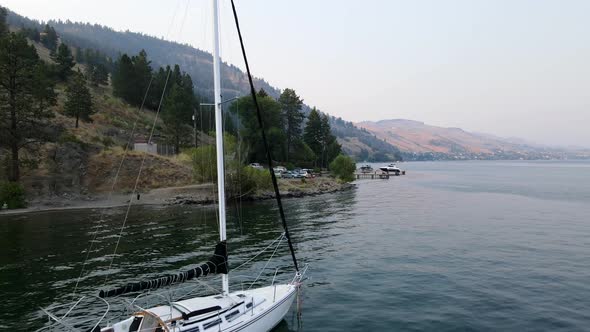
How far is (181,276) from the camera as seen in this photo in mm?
18406

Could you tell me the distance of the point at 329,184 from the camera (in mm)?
Result: 104625

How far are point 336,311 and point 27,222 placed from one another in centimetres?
4913

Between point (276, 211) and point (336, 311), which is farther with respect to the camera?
point (276, 211)

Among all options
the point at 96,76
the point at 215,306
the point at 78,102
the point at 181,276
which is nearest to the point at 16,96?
the point at 78,102

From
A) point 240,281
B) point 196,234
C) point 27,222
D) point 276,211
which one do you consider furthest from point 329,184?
point 240,281

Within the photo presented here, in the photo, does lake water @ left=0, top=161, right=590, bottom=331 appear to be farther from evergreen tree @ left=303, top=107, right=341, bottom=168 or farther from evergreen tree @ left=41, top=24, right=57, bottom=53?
evergreen tree @ left=41, top=24, right=57, bottom=53

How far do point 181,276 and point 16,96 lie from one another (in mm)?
66876

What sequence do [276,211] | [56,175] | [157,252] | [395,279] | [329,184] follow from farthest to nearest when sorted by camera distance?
1. [329,184]
2. [56,175]
3. [276,211]
4. [157,252]
5. [395,279]

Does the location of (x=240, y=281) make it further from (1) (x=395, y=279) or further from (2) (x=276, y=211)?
(2) (x=276, y=211)

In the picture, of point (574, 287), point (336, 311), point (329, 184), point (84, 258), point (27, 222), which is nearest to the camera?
point (336, 311)

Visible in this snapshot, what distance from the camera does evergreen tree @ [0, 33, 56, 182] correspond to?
212 feet

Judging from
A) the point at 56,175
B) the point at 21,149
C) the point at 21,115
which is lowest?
the point at 56,175

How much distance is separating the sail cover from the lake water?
5.20 metres

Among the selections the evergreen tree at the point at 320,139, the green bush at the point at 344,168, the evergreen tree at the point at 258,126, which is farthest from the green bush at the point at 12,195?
the evergreen tree at the point at 320,139
